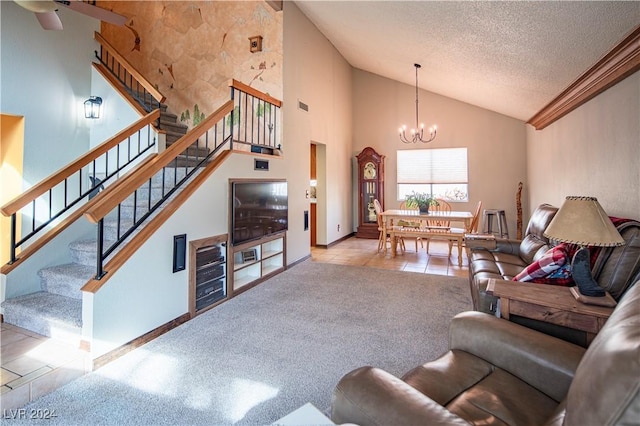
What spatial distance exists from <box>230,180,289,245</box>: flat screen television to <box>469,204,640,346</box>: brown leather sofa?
257 cm

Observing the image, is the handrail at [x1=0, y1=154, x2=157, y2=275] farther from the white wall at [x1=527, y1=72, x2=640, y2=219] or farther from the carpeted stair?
the white wall at [x1=527, y1=72, x2=640, y2=219]

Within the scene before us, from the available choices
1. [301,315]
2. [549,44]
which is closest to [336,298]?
[301,315]

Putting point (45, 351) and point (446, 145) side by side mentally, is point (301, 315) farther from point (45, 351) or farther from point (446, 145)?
point (446, 145)

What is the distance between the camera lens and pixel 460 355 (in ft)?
5.15

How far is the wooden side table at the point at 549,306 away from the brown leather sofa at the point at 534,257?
0.37 ft

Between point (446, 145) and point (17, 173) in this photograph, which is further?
point (446, 145)

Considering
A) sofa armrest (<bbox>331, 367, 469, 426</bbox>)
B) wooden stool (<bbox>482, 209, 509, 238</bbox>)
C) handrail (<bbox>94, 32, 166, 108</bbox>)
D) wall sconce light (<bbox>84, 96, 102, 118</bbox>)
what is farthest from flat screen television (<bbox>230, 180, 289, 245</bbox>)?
wooden stool (<bbox>482, 209, 509, 238</bbox>)

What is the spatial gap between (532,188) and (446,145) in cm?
208

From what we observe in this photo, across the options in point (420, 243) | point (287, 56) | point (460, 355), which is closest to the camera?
point (460, 355)

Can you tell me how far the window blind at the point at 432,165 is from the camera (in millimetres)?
7602

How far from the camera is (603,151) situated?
309 cm

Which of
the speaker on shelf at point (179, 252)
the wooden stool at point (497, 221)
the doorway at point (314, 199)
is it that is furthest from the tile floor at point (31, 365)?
the wooden stool at point (497, 221)

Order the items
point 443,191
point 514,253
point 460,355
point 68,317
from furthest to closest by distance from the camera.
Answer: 1. point 443,191
2. point 514,253
3. point 68,317
4. point 460,355

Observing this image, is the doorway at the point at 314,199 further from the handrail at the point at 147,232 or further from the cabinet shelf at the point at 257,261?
the handrail at the point at 147,232
